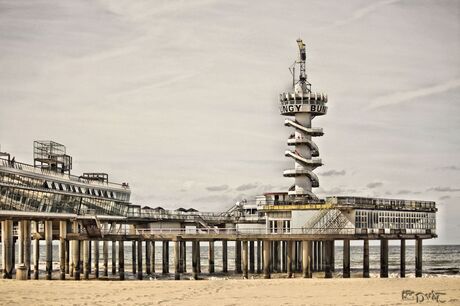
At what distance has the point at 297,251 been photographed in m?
92.6

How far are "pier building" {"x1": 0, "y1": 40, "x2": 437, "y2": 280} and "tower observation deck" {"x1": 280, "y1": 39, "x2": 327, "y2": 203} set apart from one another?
3.5 inches

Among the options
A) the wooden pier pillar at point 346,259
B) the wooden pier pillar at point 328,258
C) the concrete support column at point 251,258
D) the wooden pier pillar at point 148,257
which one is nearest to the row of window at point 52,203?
the wooden pier pillar at point 148,257

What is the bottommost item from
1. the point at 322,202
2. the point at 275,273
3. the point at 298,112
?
the point at 275,273

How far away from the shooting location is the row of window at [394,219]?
78.7 metres

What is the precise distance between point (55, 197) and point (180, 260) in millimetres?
12572

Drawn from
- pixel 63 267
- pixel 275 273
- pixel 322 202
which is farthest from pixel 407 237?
pixel 63 267

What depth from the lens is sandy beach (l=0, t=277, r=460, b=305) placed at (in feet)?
173

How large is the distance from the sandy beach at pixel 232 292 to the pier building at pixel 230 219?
9760mm

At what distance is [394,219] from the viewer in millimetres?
81625

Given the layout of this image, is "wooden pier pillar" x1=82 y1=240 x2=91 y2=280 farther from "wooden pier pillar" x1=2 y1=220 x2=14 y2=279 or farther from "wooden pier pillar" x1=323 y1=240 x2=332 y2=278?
"wooden pier pillar" x1=323 y1=240 x2=332 y2=278

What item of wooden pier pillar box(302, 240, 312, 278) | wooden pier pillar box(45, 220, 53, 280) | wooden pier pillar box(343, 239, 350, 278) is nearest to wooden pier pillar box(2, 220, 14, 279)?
wooden pier pillar box(45, 220, 53, 280)

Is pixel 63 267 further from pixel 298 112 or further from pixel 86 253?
pixel 298 112

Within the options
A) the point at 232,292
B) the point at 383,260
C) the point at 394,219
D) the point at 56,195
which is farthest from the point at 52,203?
the point at 232,292

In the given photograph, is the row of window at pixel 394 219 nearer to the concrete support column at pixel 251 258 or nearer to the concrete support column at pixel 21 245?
the concrete support column at pixel 251 258
